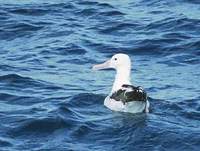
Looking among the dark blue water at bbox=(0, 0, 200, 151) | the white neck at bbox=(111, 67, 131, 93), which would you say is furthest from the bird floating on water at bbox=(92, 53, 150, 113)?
the dark blue water at bbox=(0, 0, 200, 151)

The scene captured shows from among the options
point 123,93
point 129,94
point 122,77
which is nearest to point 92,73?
point 122,77

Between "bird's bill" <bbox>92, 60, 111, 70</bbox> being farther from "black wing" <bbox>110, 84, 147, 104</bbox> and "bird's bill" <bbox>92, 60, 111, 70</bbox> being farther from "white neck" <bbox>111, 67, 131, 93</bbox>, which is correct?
"black wing" <bbox>110, 84, 147, 104</bbox>

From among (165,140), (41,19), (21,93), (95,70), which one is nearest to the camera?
(165,140)

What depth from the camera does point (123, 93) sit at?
20.2 metres

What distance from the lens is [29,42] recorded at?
25344 mm

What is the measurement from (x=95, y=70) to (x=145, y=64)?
4.79ft

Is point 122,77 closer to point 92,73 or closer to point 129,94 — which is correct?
point 92,73

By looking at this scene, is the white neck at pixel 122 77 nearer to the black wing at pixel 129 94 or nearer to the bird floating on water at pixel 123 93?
the bird floating on water at pixel 123 93

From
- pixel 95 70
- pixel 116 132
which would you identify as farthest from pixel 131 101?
pixel 95 70

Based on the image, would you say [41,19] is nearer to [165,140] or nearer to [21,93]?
[21,93]

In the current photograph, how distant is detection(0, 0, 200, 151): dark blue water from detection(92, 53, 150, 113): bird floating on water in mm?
181

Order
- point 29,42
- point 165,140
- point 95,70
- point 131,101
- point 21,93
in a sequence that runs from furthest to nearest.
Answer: point 29,42, point 95,70, point 21,93, point 131,101, point 165,140

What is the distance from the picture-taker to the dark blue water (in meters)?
18.0

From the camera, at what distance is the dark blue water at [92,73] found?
17969 mm
